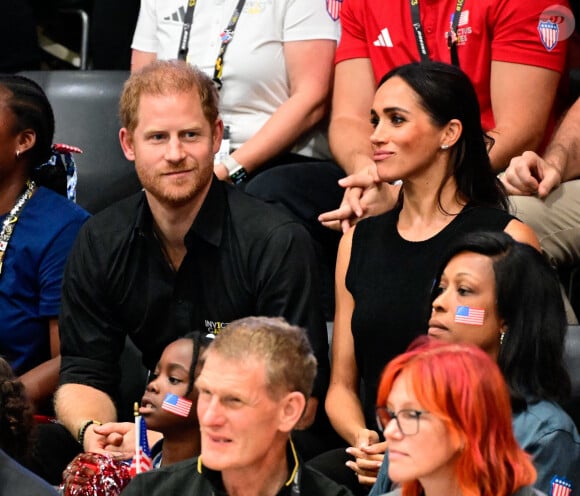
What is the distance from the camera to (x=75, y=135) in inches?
157

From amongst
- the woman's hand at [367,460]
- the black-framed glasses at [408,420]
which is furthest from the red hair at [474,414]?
the woman's hand at [367,460]

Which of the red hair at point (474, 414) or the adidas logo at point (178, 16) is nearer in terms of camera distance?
the red hair at point (474, 414)

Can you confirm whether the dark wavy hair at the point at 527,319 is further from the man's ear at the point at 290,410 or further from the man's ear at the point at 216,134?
the man's ear at the point at 216,134

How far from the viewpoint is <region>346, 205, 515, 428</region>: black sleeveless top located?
2645 millimetres

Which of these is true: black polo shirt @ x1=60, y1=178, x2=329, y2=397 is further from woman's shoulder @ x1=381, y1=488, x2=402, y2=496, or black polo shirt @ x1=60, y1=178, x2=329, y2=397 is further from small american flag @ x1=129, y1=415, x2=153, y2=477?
woman's shoulder @ x1=381, y1=488, x2=402, y2=496

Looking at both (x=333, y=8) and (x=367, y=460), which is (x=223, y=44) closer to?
(x=333, y=8)

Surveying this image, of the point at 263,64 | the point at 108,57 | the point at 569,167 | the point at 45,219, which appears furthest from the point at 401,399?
the point at 108,57

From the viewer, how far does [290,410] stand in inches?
81.2

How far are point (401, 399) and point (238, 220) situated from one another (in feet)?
3.39

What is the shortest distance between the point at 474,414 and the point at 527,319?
0.48 meters

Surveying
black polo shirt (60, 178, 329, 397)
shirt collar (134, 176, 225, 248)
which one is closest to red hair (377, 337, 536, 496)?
black polo shirt (60, 178, 329, 397)

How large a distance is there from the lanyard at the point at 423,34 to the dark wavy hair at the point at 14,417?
4.58ft

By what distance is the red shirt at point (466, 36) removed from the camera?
3182 mm

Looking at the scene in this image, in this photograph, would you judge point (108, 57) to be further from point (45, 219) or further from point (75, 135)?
point (45, 219)
